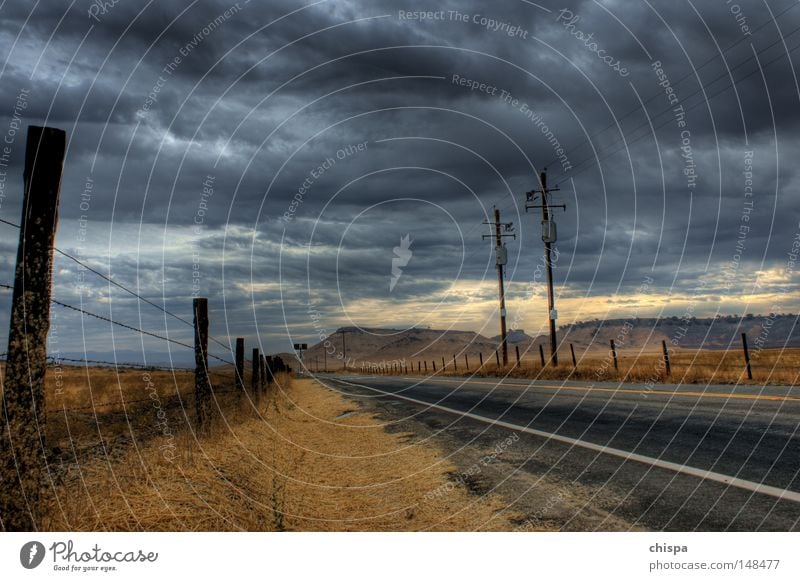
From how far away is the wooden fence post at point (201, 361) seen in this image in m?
10.2

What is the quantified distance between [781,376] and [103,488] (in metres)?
18.0

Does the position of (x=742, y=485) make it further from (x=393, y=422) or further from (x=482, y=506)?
(x=393, y=422)

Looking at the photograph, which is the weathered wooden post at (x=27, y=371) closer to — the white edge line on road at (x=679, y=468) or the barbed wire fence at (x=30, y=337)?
the barbed wire fence at (x=30, y=337)

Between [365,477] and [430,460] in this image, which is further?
[430,460]

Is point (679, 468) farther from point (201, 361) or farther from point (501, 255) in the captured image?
point (501, 255)

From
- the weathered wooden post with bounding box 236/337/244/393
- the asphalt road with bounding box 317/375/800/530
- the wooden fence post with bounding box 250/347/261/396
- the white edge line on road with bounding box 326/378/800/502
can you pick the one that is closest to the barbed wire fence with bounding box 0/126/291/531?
the asphalt road with bounding box 317/375/800/530

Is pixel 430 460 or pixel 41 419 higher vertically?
pixel 41 419

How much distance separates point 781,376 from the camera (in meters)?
17.2

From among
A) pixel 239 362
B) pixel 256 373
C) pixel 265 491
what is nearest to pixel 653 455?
pixel 265 491

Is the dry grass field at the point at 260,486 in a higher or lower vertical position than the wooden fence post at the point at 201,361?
lower

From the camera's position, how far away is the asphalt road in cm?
470

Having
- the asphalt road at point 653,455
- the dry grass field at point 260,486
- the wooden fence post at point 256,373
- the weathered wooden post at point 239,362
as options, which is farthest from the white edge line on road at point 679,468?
the wooden fence post at point 256,373
